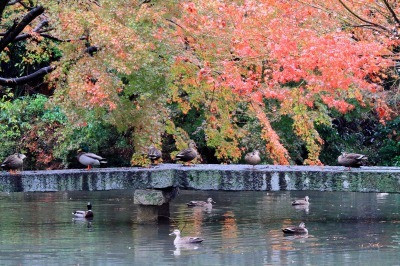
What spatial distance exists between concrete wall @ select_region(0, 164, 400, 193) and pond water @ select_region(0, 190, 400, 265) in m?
0.76

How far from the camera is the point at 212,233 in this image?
15961mm

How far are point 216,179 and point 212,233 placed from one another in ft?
3.68

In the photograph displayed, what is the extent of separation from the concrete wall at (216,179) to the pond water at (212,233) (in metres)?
0.76

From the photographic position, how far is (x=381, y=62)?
16.0m

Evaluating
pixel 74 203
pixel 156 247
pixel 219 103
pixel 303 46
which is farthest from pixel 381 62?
pixel 74 203

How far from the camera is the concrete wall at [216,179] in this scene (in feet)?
52.5

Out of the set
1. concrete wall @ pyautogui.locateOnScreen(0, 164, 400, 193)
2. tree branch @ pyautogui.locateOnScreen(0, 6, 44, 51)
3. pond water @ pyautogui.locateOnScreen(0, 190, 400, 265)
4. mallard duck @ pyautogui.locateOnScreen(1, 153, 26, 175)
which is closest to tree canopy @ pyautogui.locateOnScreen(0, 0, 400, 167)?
tree branch @ pyautogui.locateOnScreen(0, 6, 44, 51)

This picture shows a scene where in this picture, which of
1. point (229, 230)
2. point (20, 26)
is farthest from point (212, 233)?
point (20, 26)

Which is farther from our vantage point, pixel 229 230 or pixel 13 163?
pixel 13 163

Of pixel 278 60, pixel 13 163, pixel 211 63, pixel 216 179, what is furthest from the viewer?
pixel 211 63

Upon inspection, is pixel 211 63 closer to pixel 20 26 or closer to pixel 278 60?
pixel 278 60

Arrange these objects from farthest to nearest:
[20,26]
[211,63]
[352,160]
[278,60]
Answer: [211,63]
[278,60]
[352,160]
[20,26]

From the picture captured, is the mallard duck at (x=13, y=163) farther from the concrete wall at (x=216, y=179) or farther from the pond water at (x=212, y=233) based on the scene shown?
the pond water at (x=212, y=233)

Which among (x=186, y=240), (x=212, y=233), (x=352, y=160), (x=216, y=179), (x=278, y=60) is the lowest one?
(x=212, y=233)
